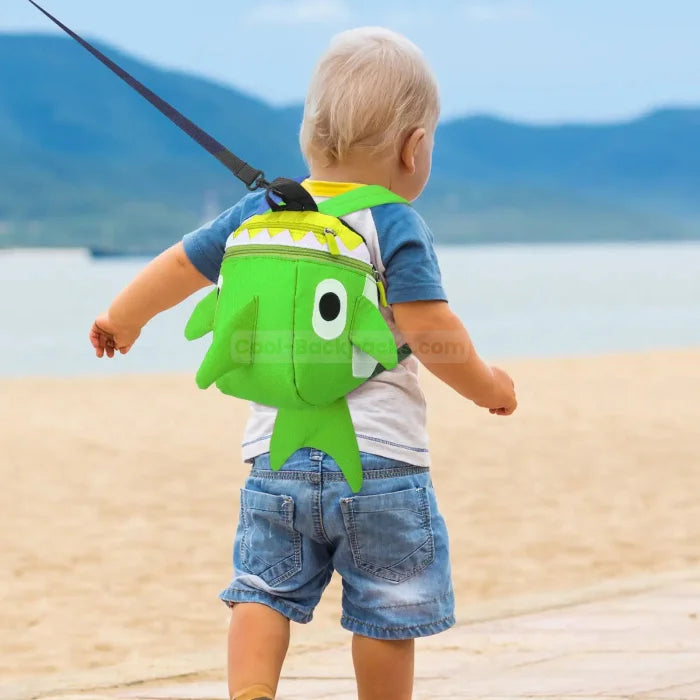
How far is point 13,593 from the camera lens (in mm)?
6090

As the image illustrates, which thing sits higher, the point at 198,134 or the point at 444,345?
the point at 198,134

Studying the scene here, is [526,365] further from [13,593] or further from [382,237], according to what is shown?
[382,237]

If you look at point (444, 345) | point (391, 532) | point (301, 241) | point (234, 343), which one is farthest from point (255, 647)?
point (301, 241)

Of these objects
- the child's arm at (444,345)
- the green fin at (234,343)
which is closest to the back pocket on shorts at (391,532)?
the child's arm at (444,345)

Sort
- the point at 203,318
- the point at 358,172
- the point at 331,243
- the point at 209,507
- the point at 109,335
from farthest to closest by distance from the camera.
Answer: the point at 209,507, the point at 109,335, the point at 203,318, the point at 358,172, the point at 331,243

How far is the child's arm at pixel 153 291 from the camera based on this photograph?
10.3ft

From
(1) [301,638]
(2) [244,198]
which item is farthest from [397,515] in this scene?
(1) [301,638]

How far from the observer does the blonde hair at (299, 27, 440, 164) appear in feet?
9.34

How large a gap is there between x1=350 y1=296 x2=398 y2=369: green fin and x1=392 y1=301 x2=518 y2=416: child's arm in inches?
2.3

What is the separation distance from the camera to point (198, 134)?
2861 millimetres

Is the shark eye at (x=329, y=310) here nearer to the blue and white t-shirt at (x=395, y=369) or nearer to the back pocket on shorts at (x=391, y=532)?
the blue and white t-shirt at (x=395, y=369)

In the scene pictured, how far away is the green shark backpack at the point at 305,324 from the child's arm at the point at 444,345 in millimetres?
56

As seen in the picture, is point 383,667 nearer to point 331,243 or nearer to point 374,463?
point 374,463

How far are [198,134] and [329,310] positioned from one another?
0.44 metres
